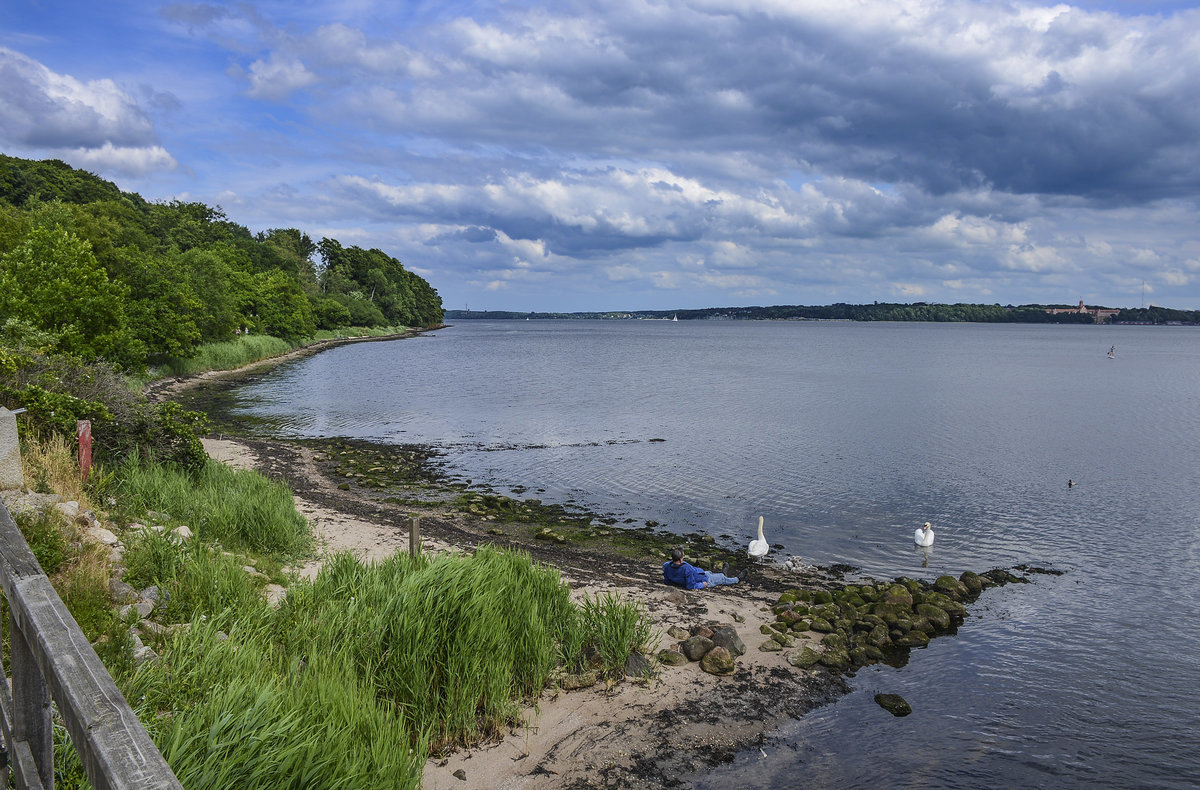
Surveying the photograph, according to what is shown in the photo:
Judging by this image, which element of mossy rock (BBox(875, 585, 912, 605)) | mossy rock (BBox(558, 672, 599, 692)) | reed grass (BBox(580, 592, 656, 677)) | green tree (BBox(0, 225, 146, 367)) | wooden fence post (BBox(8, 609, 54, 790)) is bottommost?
mossy rock (BBox(875, 585, 912, 605))

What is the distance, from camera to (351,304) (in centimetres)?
14038

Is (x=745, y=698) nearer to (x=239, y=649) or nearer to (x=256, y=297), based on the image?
(x=239, y=649)

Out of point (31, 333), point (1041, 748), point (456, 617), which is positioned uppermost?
point (31, 333)

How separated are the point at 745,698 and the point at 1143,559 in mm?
14780

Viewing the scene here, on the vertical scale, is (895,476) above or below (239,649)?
below

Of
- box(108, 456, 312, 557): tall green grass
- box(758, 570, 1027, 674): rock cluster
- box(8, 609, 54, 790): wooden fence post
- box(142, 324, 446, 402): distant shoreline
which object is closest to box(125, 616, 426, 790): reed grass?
box(8, 609, 54, 790): wooden fence post

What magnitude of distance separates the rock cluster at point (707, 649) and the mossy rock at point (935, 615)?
14.6ft

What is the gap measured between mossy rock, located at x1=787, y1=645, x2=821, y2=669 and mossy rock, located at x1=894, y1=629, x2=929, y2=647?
7.01 ft

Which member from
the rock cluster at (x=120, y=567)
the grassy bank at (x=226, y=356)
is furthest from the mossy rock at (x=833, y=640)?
the grassy bank at (x=226, y=356)

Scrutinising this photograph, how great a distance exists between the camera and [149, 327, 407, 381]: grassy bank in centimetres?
5434

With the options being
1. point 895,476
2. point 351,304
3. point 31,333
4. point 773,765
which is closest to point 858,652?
point 773,765

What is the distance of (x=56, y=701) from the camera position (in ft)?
7.08

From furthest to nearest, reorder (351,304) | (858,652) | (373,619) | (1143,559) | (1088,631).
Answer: (351,304), (1143,559), (1088,631), (858,652), (373,619)

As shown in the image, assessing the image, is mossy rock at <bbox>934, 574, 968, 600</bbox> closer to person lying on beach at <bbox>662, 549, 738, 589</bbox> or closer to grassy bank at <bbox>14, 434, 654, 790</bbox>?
person lying on beach at <bbox>662, 549, 738, 589</bbox>
